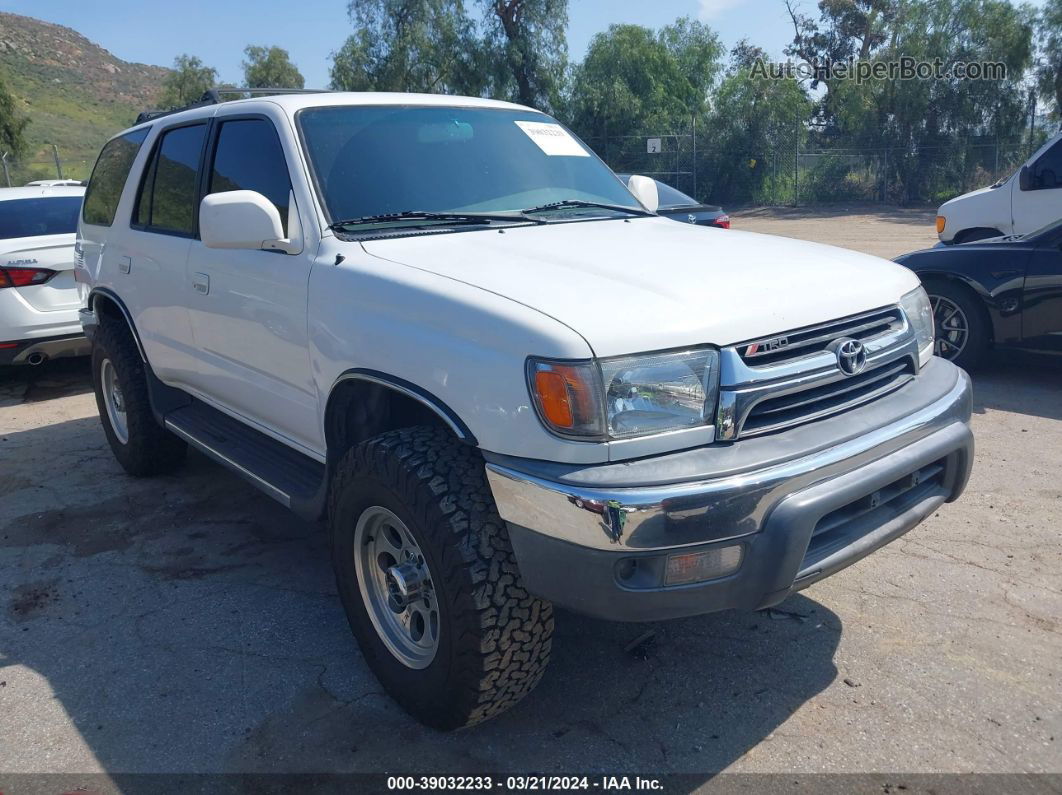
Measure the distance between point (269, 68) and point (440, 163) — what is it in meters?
46.1

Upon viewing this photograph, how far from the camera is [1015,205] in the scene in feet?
29.3

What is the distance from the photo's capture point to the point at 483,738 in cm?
289

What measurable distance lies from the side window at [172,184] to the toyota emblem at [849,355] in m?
2.99

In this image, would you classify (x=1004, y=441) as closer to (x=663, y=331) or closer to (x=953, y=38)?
(x=663, y=331)

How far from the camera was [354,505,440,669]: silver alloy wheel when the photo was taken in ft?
9.41

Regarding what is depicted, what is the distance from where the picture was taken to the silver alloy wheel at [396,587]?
9.41ft

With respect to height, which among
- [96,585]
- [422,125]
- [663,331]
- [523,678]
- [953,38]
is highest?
[953,38]

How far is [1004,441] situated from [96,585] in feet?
16.5

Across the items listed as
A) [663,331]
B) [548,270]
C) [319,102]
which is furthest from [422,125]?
[663,331]

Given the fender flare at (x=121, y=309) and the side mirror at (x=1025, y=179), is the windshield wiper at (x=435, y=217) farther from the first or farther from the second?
the side mirror at (x=1025, y=179)

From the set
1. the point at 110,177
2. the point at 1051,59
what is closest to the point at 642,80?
the point at 1051,59

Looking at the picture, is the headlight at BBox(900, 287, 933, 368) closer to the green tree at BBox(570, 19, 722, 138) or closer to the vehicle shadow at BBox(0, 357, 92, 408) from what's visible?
the vehicle shadow at BBox(0, 357, 92, 408)

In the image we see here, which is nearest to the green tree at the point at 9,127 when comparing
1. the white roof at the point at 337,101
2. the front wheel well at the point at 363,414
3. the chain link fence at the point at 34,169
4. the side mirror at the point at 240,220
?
the chain link fence at the point at 34,169

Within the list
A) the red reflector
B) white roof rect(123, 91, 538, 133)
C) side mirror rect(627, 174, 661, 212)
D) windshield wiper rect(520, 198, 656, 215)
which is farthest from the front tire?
the red reflector
